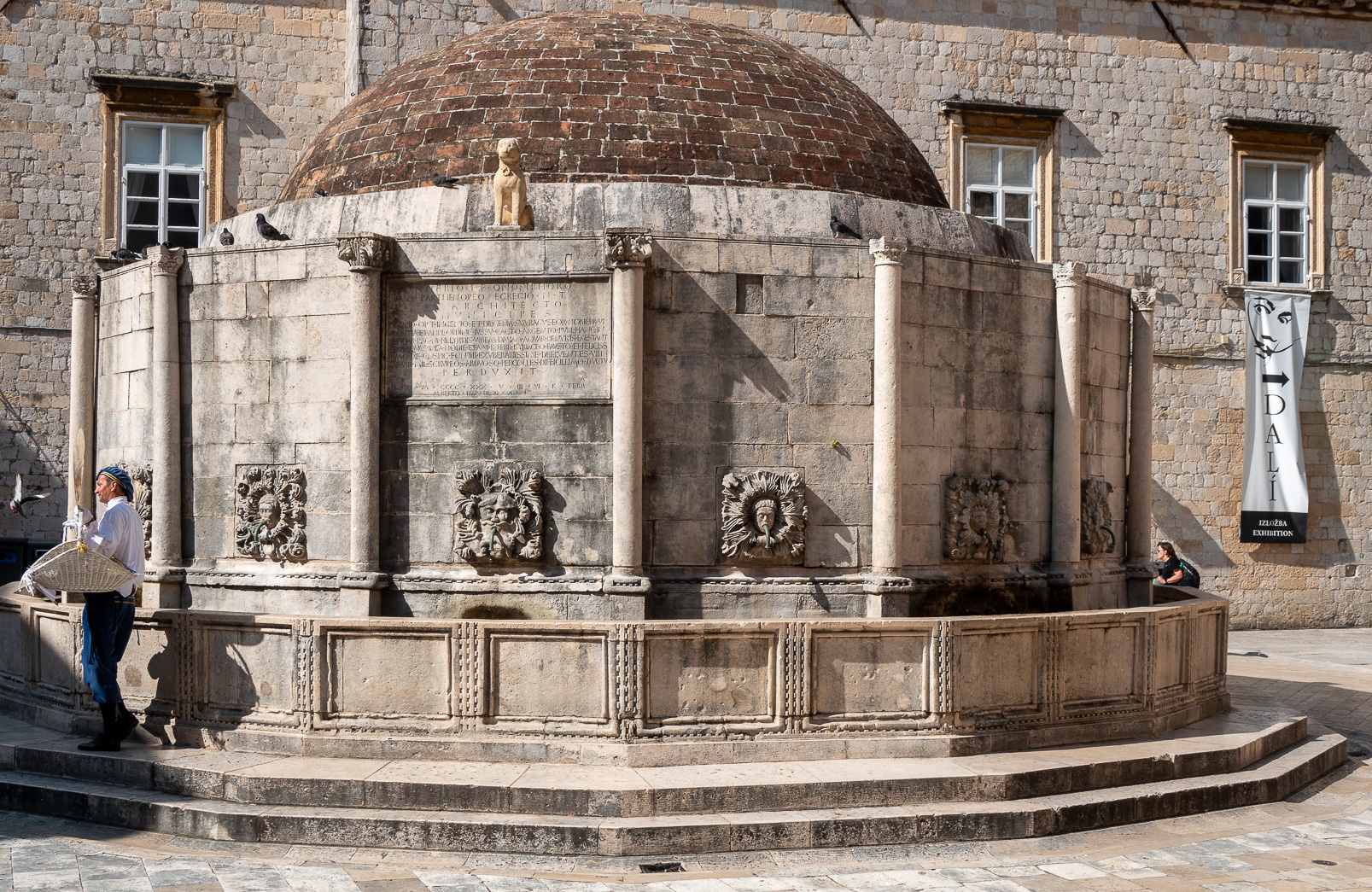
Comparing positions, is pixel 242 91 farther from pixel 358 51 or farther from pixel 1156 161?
pixel 1156 161

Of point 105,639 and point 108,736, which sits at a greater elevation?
point 105,639

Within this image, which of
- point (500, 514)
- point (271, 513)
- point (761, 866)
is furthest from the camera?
point (271, 513)

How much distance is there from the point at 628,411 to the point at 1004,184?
16195 millimetres

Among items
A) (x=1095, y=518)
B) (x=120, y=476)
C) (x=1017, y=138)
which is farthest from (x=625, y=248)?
(x=1017, y=138)

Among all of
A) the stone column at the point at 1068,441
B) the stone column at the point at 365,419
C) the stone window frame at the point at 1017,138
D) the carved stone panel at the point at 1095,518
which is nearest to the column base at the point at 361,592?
the stone column at the point at 365,419

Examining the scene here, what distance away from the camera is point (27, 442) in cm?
2159

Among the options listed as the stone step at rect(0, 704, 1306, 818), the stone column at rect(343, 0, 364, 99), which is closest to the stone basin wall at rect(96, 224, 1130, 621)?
the stone step at rect(0, 704, 1306, 818)

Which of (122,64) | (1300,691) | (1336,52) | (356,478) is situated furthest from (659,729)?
(1336,52)

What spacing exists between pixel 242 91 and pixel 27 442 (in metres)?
6.84

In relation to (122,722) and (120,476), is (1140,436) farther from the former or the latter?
(122,722)

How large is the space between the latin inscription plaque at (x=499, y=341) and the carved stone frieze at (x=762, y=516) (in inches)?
52.1

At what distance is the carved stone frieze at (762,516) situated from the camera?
422 inches

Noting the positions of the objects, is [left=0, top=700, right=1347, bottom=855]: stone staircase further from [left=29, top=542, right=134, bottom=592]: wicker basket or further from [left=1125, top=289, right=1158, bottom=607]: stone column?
[left=1125, top=289, right=1158, bottom=607]: stone column

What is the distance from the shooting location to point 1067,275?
12.0 m
